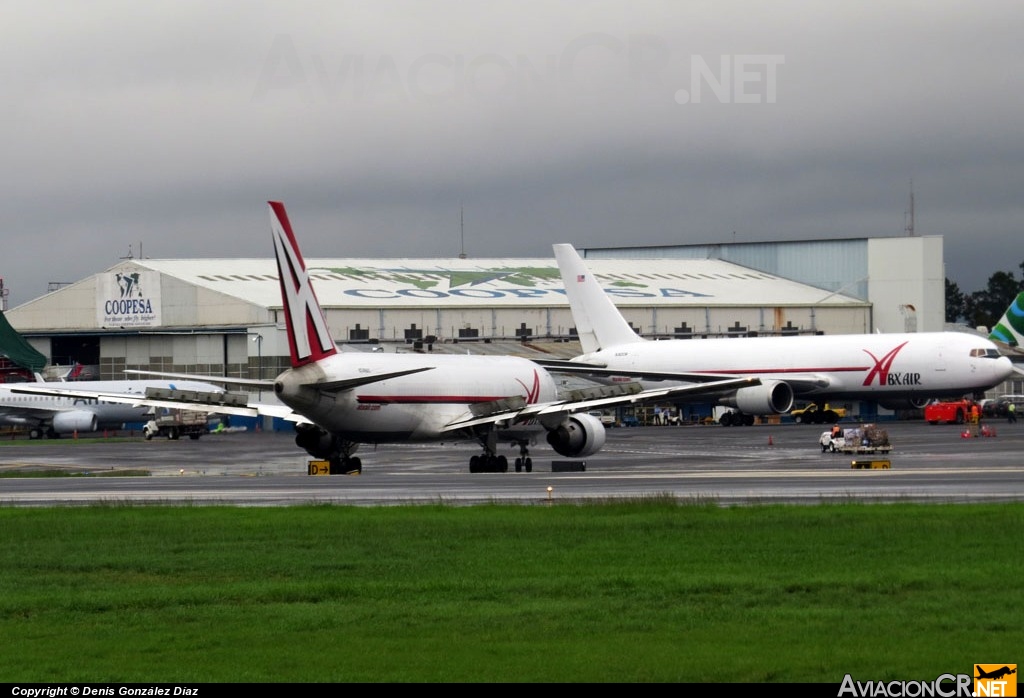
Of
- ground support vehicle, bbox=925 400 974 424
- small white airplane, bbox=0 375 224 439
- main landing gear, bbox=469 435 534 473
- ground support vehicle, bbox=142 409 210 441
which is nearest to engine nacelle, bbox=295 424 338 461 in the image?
main landing gear, bbox=469 435 534 473

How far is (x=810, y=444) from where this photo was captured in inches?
2542

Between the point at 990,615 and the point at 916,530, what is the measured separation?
803 cm

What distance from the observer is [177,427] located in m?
90.4

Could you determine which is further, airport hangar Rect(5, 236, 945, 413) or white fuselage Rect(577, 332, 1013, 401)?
airport hangar Rect(5, 236, 945, 413)

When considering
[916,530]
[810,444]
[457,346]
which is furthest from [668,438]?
[916,530]

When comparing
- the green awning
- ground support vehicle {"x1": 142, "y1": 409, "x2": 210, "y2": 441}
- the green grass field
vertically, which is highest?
the green awning

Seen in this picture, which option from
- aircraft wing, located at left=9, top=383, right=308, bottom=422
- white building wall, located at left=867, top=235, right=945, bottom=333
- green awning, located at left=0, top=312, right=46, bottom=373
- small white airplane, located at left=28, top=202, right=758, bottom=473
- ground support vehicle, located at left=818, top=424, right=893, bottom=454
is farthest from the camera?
white building wall, located at left=867, top=235, right=945, bottom=333

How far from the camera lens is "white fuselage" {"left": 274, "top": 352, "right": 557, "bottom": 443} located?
1736 inches

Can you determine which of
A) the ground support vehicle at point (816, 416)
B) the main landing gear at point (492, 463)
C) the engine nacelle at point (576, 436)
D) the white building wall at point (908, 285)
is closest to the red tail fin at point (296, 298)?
the main landing gear at point (492, 463)

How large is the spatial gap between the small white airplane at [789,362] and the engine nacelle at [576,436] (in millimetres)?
34343

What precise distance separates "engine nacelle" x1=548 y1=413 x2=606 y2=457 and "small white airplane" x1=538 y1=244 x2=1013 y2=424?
34.3 meters

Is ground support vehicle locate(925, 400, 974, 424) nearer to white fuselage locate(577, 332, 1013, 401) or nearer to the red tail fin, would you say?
white fuselage locate(577, 332, 1013, 401)

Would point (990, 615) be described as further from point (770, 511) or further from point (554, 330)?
point (554, 330)

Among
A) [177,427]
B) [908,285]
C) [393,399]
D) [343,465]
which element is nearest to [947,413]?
[908,285]
